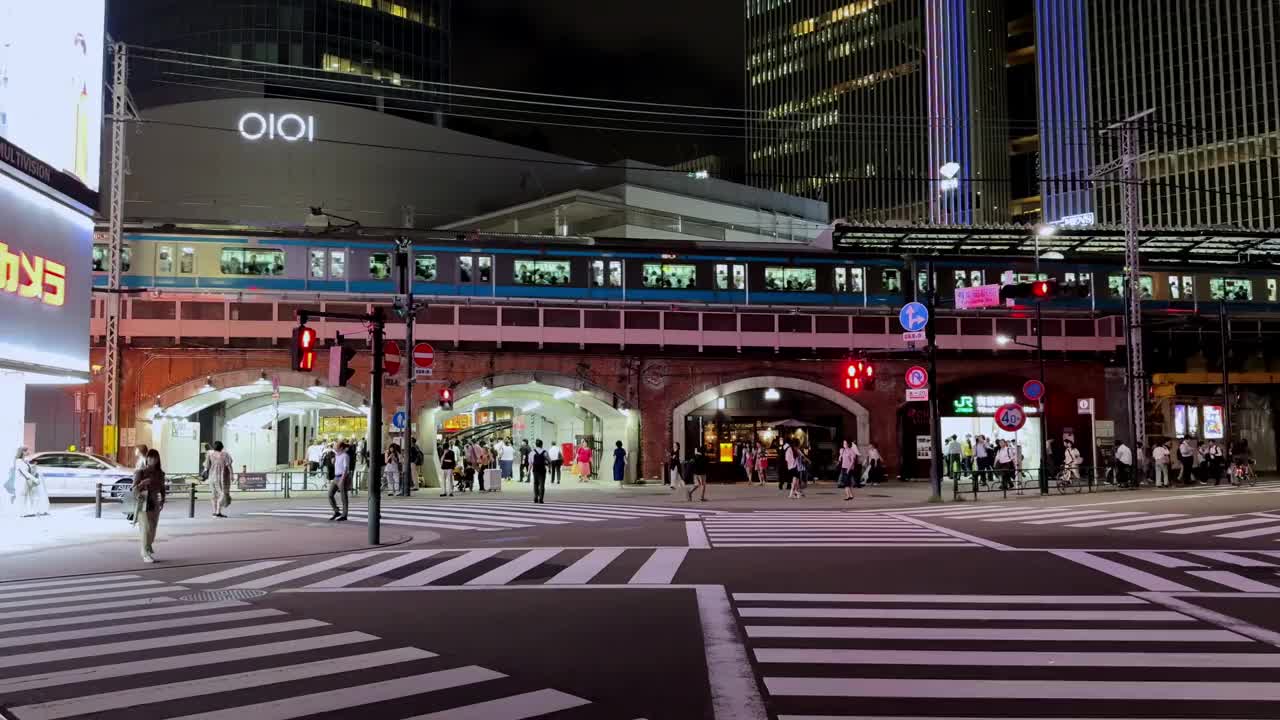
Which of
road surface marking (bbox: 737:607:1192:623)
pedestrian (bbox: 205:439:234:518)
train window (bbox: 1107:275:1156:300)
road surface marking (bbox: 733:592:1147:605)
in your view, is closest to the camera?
road surface marking (bbox: 737:607:1192:623)

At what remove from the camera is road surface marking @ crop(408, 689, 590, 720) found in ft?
21.6

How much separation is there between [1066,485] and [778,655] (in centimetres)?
2638

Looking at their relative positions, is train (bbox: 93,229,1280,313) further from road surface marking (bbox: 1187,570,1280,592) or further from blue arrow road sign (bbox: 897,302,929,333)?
road surface marking (bbox: 1187,570,1280,592)

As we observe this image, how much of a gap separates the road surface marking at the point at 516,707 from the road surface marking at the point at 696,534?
9944 millimetres

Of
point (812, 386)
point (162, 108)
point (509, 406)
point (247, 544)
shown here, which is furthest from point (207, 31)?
point (247, 544)

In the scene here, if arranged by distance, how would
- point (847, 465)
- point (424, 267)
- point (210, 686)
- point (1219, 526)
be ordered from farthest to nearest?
point (424, 267)
point (847, 465)
point (1219, 526)
point (210, 686)

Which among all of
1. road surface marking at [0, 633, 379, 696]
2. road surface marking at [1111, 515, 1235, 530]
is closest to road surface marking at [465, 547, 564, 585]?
road surface marking at [0, 633, 379, 696]

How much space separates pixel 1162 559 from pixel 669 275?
27.4 m

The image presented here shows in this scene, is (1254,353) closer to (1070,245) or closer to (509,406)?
(1070,245)

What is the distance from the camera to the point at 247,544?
1686 cm

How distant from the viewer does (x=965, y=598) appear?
11.4m

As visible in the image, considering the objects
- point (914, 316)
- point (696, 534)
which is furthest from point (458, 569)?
point (914, 316)

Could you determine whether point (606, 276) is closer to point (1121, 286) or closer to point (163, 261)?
point (163, 261)

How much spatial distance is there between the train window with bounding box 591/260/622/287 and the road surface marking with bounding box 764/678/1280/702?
33.0 meters
